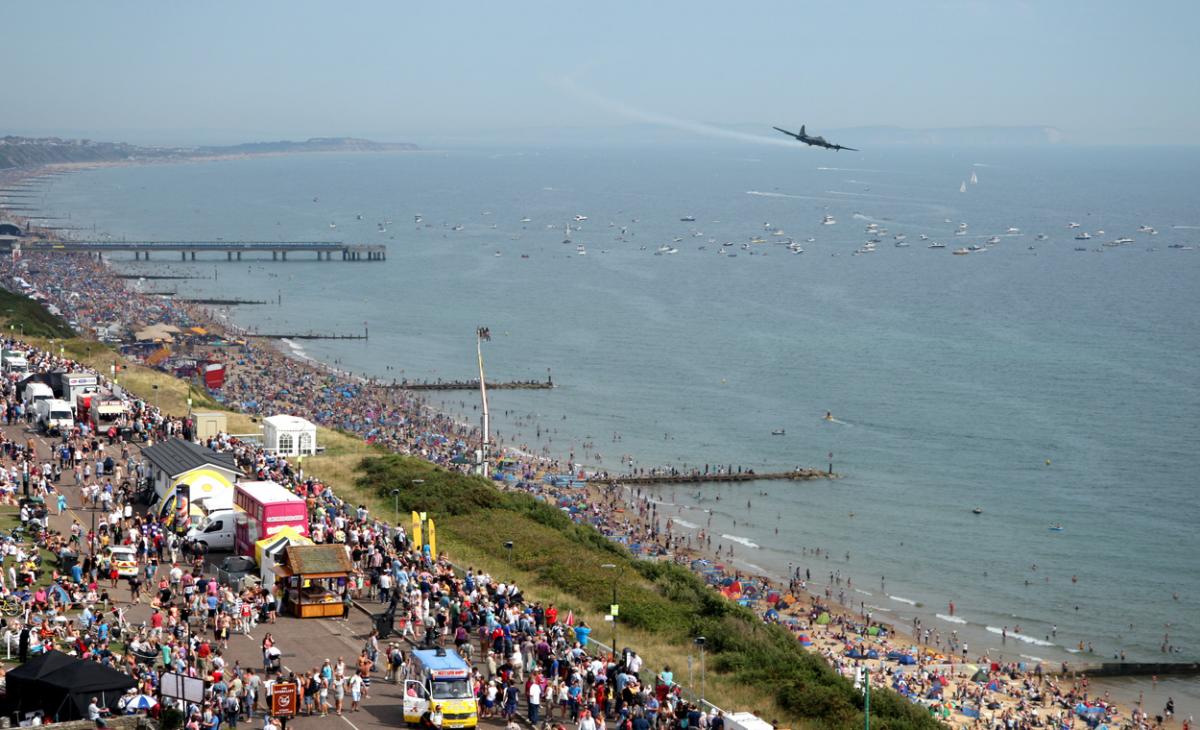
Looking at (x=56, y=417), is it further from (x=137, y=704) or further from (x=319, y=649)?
(x=137, y=704)

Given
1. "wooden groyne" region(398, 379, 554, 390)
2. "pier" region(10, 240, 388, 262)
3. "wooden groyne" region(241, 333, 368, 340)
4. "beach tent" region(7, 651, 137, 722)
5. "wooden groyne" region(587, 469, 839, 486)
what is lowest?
"wooden groyne" region(587, 469, 839, 486)

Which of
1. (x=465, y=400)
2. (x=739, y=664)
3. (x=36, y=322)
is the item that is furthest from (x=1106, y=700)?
(x=36, y=322)

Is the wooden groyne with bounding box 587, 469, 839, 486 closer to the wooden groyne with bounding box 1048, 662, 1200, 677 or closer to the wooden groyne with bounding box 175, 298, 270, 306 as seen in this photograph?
the wooden groyne with bounding box 1048, 662, 1200, 677

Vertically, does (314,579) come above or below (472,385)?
above

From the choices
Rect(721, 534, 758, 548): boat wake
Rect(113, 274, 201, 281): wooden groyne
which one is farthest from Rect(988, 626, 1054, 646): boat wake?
Rect(113, 274, 201, 281): wooden groyne

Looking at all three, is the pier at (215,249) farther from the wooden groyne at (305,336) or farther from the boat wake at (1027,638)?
the boat wake at (1027,638)

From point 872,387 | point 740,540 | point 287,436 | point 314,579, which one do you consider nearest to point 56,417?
point 287,436

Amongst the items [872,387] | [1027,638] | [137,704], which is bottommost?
[1027,638]

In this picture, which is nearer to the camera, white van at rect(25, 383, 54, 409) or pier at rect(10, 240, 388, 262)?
white van at rect(25, 383, 54, 409)
